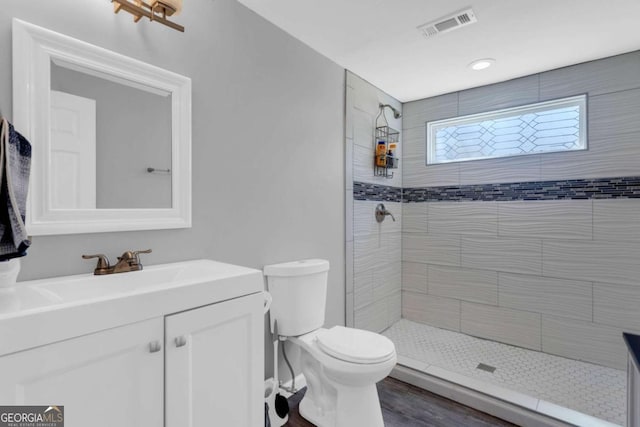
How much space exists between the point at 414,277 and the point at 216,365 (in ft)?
8.24

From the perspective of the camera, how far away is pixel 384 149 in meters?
2.81

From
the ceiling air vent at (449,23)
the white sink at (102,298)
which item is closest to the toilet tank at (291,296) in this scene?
the white sink at (102,298)

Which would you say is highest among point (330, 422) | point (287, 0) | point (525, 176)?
point (287, 0)

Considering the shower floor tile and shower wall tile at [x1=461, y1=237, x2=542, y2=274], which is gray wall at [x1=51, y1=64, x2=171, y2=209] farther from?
shower wall tile at [x1=461, y1=237, x2=542, y2=274]

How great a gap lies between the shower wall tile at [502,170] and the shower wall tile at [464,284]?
827 millimetres

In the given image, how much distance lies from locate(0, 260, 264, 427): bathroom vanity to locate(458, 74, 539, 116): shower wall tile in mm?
2626

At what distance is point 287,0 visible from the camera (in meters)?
1.69

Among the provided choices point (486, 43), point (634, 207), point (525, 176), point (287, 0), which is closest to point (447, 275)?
point (525, 176)

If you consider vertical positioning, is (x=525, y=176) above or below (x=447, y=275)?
above

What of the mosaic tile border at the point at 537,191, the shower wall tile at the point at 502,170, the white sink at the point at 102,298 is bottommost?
the white sink at the point at 102,298

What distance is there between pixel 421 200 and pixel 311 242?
1518 millimetres

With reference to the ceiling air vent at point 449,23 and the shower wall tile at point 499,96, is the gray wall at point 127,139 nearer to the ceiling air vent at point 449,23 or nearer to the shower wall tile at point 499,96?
the ceiling air vent at point 449,23

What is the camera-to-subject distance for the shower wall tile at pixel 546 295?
94.6 inches

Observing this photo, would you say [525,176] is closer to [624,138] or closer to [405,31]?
[624,138]
